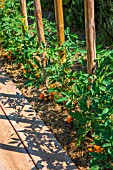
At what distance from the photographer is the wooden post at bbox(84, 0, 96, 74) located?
8.76 feet

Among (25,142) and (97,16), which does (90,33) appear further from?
(97,16)

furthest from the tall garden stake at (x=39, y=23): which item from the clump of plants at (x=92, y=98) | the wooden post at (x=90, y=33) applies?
the wooden post at (x=90, y=33)

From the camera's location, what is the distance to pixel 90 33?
9.12 ft

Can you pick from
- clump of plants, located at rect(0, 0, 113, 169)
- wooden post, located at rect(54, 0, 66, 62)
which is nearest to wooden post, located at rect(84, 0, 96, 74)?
clump of plants, located at rect(0, 0, 113, 169)

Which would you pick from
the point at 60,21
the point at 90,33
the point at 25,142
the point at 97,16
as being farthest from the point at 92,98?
the point at 97,16

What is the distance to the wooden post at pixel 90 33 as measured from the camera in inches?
105

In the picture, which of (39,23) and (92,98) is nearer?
(92,98)

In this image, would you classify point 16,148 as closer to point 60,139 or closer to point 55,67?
point 60,139

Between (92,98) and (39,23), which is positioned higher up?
(39,23)

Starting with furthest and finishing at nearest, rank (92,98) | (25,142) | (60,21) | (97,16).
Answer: (97,16)
(60,21)
(25,142)
(92,98)

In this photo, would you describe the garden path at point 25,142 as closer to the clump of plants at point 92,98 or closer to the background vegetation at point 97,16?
the clump of plants at point 92,98

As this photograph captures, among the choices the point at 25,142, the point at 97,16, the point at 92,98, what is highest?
the point at 97,16

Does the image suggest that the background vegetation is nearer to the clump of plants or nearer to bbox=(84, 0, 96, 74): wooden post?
the clump of plants

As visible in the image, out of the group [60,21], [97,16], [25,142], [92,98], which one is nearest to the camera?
[92,98]
